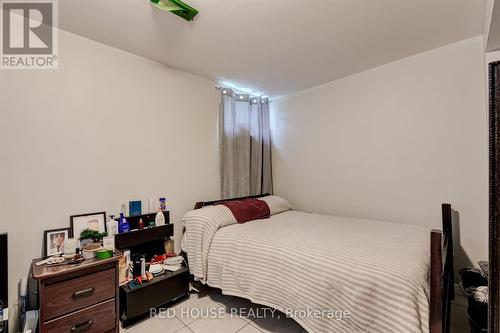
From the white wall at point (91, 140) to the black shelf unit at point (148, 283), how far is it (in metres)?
0.25

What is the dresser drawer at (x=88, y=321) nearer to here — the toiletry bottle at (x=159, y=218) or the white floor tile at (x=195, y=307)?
the white floor tile at (x=195, y=307)

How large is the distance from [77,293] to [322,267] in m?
1.66

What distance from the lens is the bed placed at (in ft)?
3.93

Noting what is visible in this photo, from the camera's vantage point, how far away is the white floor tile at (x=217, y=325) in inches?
72.1

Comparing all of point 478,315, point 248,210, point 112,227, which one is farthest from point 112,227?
point 478,315

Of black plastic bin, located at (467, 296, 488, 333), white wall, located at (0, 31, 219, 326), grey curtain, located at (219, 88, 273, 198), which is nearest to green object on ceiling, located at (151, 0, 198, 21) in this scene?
white wall, located at (0, 31, 219, 326)

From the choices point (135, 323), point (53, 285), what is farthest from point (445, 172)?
point (53, 285)

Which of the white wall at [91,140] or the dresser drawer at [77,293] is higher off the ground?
the white wall at [91,140]

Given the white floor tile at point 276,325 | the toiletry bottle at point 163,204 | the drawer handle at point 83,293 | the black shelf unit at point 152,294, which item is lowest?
the white floor tile at point 276,325

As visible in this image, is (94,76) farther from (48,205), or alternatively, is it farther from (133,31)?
(48,205)

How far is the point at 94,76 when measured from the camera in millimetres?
2125

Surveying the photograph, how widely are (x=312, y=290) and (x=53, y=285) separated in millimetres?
1671

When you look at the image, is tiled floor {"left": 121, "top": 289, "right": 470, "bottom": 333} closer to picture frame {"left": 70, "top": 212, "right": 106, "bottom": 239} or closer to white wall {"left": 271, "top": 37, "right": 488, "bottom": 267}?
white wall {"left": 271, "top": 37, "right": 488, "bottom": 267}

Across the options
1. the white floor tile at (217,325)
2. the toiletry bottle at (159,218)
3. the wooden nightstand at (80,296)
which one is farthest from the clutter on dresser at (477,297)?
the toiletry bottle at (159,218)
